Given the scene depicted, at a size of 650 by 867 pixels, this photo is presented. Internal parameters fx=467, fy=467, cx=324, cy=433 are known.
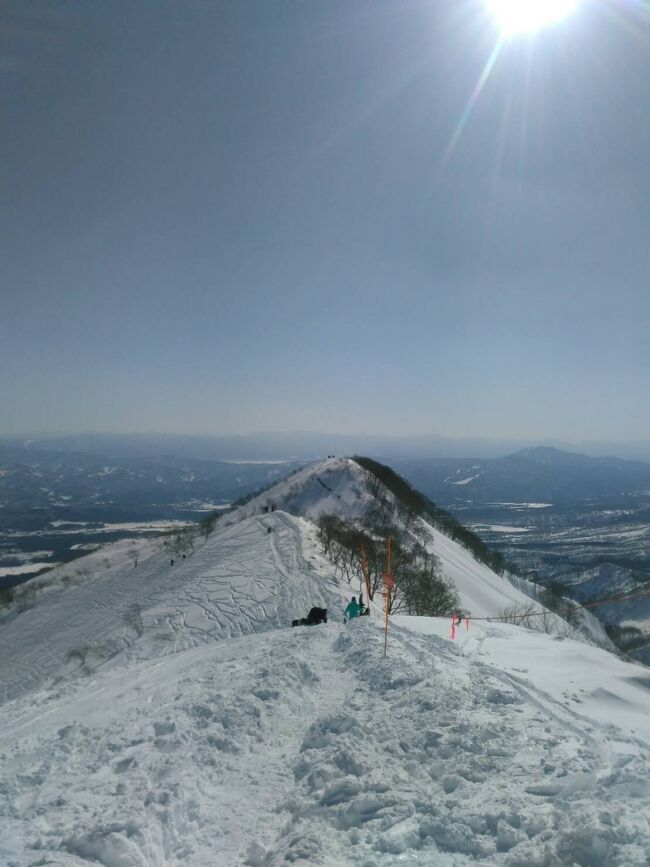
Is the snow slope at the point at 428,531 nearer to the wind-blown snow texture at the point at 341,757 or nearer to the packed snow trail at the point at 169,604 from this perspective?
the packed snow trail at the point at 169,604

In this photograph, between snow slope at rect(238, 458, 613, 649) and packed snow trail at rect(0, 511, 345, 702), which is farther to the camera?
snow slope at rect(238, 458, 613, 649)

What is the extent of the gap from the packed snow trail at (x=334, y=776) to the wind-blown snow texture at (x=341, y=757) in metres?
0.03

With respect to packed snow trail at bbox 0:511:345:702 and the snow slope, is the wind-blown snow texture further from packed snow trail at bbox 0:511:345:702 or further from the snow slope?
the snow slope

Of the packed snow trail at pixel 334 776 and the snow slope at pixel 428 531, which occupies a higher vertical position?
the packed snow trail at pixel 334 776

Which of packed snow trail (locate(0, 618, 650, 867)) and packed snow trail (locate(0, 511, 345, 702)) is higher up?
packed snow trail (locate(0, 618, 650, 867))

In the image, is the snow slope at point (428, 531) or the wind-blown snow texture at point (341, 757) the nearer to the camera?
the wind-blown snow texture at point (341, 757)

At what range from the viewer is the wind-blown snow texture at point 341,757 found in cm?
600

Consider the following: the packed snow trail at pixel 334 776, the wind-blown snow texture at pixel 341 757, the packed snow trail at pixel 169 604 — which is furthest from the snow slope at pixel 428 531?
the packed snow trail at pixel 334 776

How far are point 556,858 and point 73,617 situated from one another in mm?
45544

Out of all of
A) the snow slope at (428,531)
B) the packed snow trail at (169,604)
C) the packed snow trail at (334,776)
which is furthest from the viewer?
the snow slope at (428,531)

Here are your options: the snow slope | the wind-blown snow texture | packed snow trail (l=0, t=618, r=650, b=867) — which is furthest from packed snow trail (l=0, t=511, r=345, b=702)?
the snow slope

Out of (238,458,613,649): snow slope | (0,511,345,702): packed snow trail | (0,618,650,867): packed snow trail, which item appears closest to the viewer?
(0,618,650,867): packed snow trail

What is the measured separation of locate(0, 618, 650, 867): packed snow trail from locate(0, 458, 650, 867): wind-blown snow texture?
31 millimetres

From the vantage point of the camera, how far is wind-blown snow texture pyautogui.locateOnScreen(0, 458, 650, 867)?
6.00 metres
